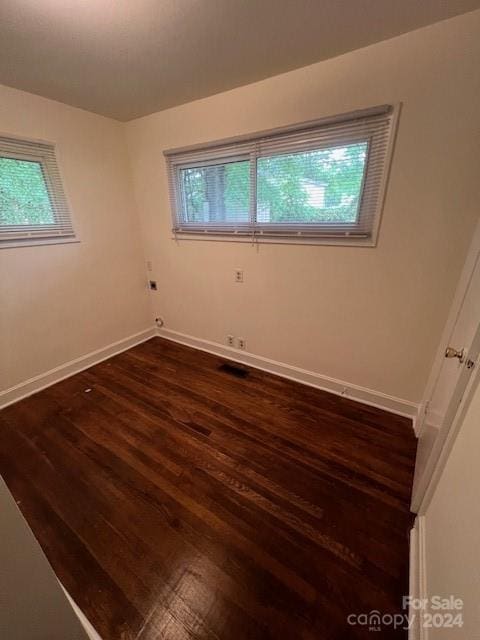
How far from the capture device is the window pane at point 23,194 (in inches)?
76.1

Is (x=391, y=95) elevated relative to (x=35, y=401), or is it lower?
elevated

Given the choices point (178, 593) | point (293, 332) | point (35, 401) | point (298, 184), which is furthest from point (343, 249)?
point (35, 401)

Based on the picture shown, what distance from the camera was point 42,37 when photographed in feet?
4.32

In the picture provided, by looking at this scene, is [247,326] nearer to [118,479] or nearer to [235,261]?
[235,261]

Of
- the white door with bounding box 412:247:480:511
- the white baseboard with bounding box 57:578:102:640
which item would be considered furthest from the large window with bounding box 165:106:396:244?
the white baseboard with bounding box 57:578:102:640

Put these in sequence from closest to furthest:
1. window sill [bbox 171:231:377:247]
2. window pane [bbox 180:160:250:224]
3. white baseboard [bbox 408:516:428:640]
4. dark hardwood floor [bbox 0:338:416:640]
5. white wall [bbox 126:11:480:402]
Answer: white baseboard [bbox 408:516:428:640], dark hardwood floor [bbox 0:338:416:640], white wall [bbox 126:11:480:402], window sill [bbox 171:231:377:247], window pane [bbox 180:160:250:224]

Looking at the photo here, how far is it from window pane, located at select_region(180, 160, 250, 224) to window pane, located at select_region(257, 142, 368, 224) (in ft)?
0.53

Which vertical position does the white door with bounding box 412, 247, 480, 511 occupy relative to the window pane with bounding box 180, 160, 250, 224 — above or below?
below

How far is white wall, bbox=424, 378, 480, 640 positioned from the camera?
0.64m

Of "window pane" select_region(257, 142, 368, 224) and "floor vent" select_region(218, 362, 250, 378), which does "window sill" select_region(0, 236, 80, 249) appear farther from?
"floor vent" select_region(218, 362, 250, 378)

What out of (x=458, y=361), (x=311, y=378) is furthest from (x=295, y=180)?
(x=311, y=378)

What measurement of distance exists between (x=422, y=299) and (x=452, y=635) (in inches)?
59.6

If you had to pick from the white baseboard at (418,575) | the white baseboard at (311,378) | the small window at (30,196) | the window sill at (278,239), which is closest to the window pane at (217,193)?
the window sill at (278,239)

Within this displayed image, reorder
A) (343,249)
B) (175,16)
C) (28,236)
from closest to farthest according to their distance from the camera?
(175,16) < (343,249) < (28,236)
